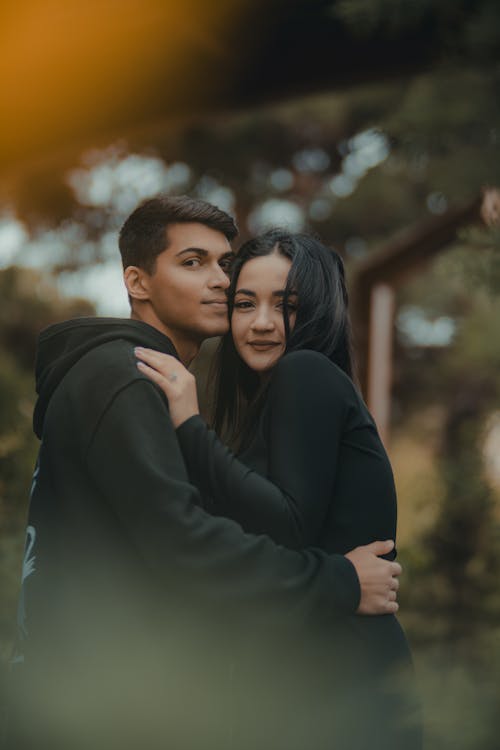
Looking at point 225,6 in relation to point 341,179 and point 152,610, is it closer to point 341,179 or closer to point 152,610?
point 152,610

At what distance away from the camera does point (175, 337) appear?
2352 millimetres

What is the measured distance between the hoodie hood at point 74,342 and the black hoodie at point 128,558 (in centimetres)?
5

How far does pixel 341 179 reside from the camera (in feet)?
40.8

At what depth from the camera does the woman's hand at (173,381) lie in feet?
6.61

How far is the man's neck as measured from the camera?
92.2 inches

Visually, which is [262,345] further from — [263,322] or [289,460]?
[289,460]

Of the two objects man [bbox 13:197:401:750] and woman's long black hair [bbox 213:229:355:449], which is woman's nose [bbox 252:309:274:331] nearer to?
woman's long black hair [bbox 213:229:355:449]

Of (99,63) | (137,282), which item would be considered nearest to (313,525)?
(137,282)

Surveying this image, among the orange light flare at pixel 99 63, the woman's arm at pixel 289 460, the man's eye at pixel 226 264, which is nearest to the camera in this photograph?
the woman's arm at pixel 289 460

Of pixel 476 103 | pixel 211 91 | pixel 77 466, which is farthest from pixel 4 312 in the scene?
pixel 77 466

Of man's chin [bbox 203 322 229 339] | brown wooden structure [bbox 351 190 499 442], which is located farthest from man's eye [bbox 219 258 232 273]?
brown wooden structure [bbox 351 190 499 442]

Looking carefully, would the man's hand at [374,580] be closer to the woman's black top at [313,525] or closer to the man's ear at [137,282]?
the woman's black top at [313,525]

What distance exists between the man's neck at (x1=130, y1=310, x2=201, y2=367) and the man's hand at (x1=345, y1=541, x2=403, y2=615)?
0.70m

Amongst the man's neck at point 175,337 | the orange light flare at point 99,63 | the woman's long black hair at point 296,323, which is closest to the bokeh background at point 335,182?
the orange light flare at point 99,63
